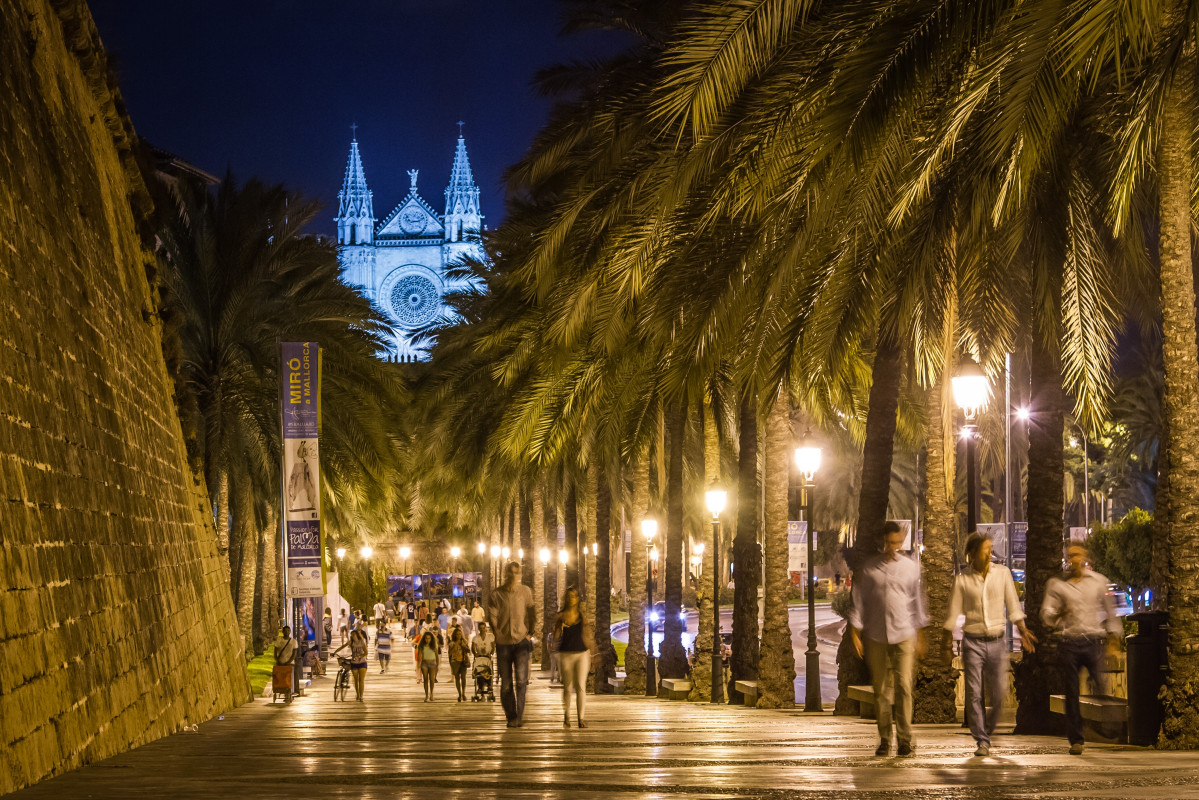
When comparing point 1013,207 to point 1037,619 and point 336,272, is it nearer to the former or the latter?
point 1037,619

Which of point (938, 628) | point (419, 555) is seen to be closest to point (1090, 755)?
point (938, 628)

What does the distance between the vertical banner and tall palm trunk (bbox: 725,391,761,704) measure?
7147 mm

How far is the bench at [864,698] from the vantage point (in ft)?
49.9

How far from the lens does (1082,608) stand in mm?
9867

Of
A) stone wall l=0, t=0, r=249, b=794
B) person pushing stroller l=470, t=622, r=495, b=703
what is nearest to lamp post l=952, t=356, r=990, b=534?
stone wall l=0, t=0, r=249, b=794

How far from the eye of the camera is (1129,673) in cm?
1068

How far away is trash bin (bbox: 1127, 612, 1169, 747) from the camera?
10531mm

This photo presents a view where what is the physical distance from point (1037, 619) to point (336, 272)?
2268cm

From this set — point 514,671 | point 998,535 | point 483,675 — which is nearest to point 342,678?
point 483,675

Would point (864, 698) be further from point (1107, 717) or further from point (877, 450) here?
point (1107, 717)

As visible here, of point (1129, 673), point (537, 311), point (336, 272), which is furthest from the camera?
point (336, 272)

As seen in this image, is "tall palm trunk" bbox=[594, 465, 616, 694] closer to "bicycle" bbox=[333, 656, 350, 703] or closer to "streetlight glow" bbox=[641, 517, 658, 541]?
"streetlight glow" bbox=[641, 517, 658, 541]

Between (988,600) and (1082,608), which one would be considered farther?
(1082,608)

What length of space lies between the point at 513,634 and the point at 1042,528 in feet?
17.0
